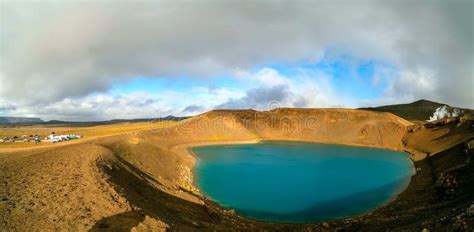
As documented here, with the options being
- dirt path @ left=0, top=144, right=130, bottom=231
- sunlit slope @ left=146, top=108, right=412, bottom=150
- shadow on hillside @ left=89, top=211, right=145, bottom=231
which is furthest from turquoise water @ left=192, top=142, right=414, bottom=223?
sunlit slope @ left=146, top=108, right=412, bottom=150

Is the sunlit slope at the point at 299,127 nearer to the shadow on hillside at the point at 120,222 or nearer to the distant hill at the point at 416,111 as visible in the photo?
the distant hill at the point at 416,111

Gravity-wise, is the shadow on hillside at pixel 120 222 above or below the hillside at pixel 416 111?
below

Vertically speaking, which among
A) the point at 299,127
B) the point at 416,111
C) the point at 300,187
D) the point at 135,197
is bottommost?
the point at 300,187

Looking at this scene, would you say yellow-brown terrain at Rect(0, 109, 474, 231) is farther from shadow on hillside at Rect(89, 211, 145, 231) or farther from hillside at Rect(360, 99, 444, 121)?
hillside at Rect(360, 99, 444, 121)

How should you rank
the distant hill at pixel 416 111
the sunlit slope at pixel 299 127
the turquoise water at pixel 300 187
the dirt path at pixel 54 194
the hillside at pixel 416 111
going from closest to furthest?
the dirt path at pixel 54 194
the turquoise water at pixel 300 187
the sunlit slope at pixel 299 127
the distant hill at pixel 416 111
the hillside at pixel 416 111

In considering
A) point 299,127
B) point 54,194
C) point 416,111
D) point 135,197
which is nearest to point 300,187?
point 135,197

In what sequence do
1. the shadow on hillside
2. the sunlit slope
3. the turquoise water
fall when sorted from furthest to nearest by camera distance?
the sunlit slope < the turquoise water < the shadow on hillside

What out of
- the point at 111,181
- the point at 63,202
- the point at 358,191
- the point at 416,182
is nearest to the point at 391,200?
the point at 358,191

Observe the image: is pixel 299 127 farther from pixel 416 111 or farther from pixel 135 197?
pixel 135 197

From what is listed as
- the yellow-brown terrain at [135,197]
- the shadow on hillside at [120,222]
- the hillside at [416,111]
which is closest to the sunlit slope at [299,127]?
the hillside at [416,111]

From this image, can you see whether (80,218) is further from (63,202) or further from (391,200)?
(391,200)

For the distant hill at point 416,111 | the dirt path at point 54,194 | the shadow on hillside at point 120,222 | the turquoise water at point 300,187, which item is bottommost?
the turquoise water at point 300,187

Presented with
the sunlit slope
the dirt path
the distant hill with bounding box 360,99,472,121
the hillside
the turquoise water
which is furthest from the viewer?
the hillside
